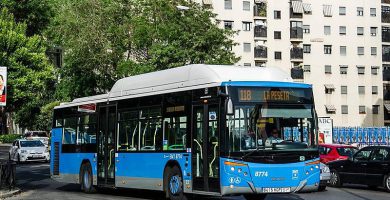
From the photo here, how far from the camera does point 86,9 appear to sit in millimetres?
43094

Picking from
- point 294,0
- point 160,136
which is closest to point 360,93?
point 294,0

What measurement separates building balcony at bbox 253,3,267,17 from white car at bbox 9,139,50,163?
43.9m

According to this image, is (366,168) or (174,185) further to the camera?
(366,168)

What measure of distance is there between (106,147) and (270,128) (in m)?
6.97

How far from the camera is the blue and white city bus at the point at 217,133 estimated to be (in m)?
14.2

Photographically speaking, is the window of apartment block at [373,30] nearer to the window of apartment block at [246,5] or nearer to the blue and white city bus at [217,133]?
the window of apartment block at [246,5]

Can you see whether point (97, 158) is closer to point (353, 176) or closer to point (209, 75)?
point (209, 75)

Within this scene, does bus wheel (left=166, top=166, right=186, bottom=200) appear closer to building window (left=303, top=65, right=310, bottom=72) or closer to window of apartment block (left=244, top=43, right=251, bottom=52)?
window of apartment block (left=244, top=43, right=251, bottom=52)

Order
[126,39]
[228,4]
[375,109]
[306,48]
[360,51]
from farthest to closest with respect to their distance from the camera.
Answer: [375,109] < [360,51] < [306,48] < [228,4] < [126,39]

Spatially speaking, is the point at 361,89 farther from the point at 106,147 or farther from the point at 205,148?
the point at 205,148

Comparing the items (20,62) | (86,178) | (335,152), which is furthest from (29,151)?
(335,152)

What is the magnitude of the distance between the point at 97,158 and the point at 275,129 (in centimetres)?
766

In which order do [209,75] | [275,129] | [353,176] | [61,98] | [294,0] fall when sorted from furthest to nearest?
[294,0] < [61,98] < [353,176] < [209,75] < [275,129]

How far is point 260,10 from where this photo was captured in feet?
268
